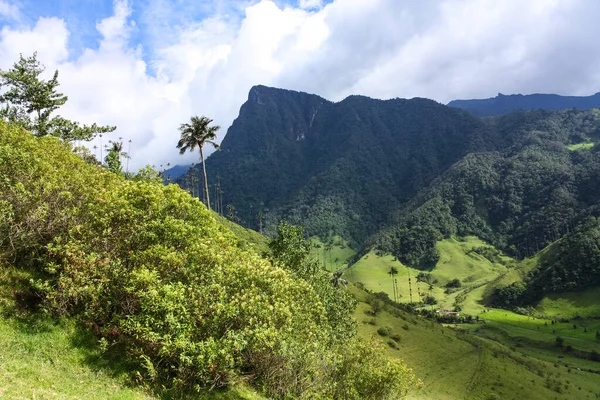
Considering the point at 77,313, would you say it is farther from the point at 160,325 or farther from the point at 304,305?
the point at 304,305

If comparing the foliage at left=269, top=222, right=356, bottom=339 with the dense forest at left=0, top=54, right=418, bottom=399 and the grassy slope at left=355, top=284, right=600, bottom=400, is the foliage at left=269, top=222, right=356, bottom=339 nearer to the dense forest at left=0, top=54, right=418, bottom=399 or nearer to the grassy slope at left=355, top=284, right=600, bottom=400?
the dense forest at left=0, top=54, right=418, bottom=399

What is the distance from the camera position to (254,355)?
2683cm

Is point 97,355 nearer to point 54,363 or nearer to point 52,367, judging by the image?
point 54,363

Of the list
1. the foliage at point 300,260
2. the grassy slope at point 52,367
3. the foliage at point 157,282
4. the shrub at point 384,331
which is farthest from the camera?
the shrub at point 384,331

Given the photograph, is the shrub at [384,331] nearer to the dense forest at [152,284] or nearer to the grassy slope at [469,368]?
the grassy slope at [469,368]

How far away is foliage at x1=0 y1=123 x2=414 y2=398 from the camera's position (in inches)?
945

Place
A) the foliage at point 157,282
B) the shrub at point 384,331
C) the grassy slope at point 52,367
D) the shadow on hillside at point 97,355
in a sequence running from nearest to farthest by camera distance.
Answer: the grassy slope at point 52,367 < the foliage at point 157,282 < the shadow on hillside at point 97,355 < the shrub at point 384,331

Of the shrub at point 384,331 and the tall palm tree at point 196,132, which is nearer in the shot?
the tall palm tree at point 196,132

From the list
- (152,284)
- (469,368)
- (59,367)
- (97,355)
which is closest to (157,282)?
(152,284)

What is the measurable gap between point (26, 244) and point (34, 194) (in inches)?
150

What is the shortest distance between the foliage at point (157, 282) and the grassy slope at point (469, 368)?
255 feet

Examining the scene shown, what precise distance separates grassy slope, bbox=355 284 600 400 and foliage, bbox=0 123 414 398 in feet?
255

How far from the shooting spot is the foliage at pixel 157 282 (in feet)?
78.7

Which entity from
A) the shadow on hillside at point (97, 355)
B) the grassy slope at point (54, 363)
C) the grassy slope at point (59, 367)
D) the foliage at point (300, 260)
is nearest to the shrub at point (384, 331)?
the foliage at point (300, 260)
